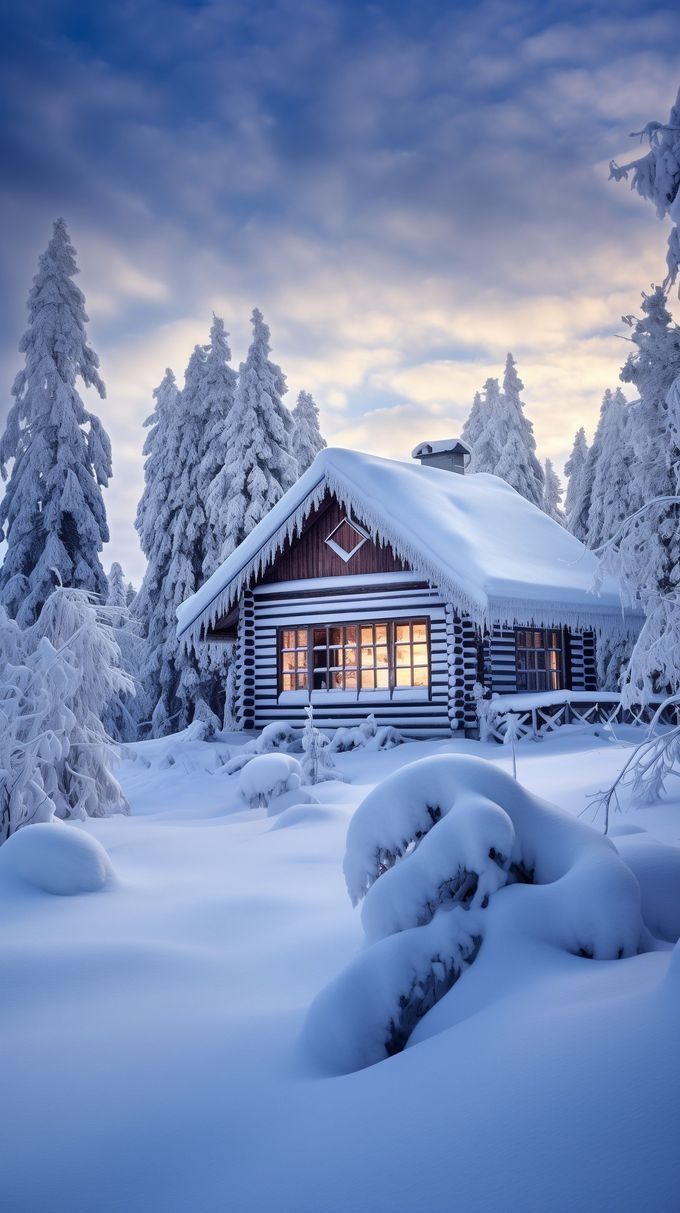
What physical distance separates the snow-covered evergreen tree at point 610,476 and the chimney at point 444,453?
581 centimetres

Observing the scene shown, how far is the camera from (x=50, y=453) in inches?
1062

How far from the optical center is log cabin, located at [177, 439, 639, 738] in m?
18.9

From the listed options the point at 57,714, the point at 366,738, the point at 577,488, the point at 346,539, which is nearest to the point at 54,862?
the point at 57,714

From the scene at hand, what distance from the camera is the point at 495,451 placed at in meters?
42.8

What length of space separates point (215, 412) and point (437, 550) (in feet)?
53.4

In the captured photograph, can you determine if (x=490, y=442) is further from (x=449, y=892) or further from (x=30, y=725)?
(x=449, y=892)

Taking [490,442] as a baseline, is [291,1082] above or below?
below

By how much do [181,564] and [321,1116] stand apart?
28279mm

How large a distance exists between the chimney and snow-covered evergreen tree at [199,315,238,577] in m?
6.84

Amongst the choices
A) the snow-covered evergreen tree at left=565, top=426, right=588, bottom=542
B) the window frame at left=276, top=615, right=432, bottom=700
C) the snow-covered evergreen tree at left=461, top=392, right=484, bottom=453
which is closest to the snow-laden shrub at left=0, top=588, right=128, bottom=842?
the window frame at left=276, top=615, right=432, bottom=700

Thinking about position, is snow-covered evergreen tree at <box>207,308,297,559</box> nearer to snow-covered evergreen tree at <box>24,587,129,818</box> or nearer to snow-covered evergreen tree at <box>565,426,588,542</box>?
snow-covered evergreen tree at <box>565,426,588,542</box>

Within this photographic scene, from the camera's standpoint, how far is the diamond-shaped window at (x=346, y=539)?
20.7 m

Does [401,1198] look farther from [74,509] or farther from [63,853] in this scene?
[74,509]

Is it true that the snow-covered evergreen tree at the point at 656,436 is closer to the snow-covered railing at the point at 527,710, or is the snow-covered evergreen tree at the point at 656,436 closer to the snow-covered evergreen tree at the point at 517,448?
the snow-covered railing at the point at 527,710
